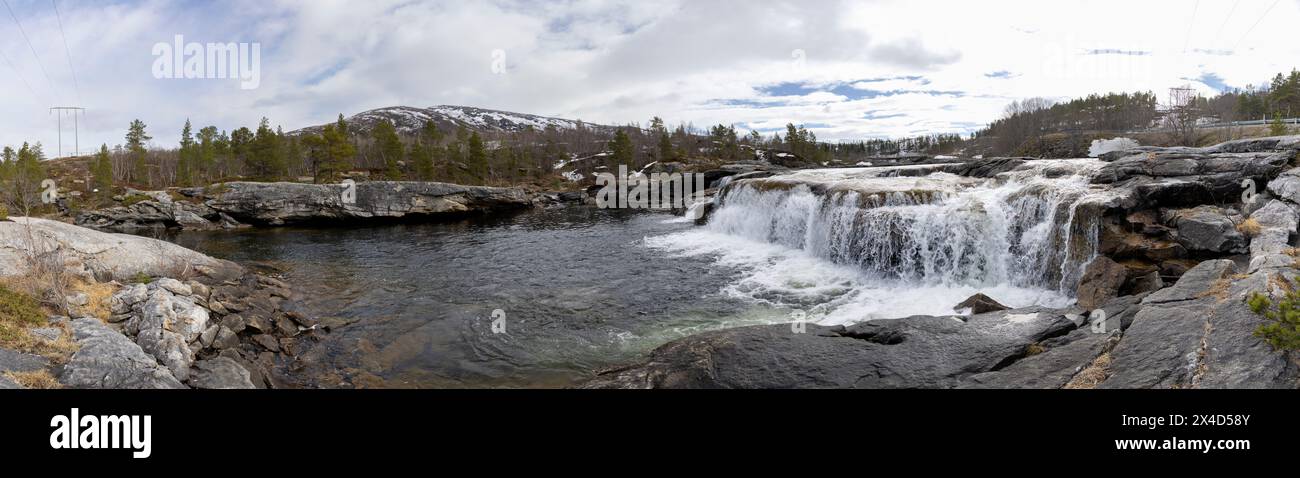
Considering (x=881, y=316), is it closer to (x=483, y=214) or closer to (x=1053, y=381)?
(x=1053, y=381)

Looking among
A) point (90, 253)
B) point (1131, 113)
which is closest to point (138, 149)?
point (90, 253)

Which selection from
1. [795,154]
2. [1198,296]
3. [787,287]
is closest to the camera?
[1198,296]

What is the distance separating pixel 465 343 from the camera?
1335cm

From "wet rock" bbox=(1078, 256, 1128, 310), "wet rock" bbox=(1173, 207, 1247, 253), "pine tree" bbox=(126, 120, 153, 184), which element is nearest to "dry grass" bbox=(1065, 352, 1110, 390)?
"wet rock" bbox=(1078, 256, 1128, 310)

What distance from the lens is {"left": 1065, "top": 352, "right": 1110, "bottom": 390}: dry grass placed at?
22.4ft

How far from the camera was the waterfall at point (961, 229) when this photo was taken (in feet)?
51.4

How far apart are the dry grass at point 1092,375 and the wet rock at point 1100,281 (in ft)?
22.6

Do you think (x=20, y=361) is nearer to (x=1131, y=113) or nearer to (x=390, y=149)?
(x=390, y=149)

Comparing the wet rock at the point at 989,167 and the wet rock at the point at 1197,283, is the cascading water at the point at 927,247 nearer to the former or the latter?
the wet rock at the point at 989,167

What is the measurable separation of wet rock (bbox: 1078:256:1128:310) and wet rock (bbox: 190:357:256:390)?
1799 cm

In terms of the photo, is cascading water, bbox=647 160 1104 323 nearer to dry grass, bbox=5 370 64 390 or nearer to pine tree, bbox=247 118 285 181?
dry grass, bbox=5 370 64 390

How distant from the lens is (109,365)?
7.51 meters
